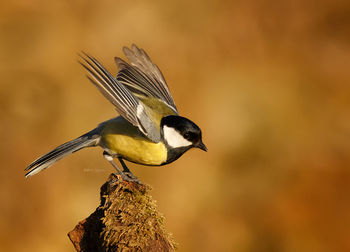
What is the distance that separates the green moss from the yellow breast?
1.37 feet

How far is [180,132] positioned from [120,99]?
1.54ft

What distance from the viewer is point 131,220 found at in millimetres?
2191

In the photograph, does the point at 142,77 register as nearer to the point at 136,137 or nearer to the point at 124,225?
the point at 136,137

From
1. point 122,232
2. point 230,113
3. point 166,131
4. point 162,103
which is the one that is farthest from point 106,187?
point 230,113

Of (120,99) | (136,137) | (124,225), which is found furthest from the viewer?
(136,137)

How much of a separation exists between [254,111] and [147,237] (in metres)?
3.26

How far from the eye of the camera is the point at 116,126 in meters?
2.93

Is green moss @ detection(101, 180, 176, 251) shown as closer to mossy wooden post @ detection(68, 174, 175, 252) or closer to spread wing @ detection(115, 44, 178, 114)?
mossy wooden post @ detection(68, 174, 175, 252)

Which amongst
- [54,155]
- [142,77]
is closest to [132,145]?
[54,155]

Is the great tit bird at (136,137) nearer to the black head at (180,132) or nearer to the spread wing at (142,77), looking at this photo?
the black head at (180,132)

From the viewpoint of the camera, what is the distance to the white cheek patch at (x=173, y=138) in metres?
2.88

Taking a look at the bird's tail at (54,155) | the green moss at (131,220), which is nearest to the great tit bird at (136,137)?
the bird's tail at (54,155)

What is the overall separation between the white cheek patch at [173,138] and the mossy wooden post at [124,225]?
1.67 ft

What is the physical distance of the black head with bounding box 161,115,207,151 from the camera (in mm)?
2885
